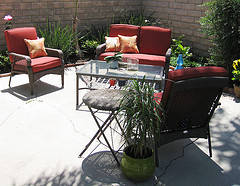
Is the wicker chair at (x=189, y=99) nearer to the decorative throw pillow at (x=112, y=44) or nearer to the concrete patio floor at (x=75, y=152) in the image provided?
the concrete patio floor at (x=75, y=152)

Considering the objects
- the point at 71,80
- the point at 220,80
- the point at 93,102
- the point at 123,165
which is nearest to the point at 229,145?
the point at 220,80

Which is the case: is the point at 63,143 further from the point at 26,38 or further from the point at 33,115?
the point at 26,38

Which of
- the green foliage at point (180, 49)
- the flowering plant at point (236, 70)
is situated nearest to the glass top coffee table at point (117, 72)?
the flowering plant at point (236, 70)

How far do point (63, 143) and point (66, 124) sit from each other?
20.7 inches

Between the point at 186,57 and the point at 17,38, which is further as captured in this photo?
the point at 186,57

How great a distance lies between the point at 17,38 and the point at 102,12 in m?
3.42

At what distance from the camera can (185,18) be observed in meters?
7.84

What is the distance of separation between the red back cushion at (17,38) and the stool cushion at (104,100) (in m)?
2.70

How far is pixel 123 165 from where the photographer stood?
308 centimetres

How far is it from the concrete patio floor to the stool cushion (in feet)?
2.00

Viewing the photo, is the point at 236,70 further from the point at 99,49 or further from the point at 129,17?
the point at 129,17

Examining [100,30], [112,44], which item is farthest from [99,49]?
[100,30]

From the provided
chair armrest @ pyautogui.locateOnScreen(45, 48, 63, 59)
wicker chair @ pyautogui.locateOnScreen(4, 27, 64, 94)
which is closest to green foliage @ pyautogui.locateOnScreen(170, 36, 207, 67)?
chair armrest @ pyautogui.locateOnScreen(45, 48, 63, 59)

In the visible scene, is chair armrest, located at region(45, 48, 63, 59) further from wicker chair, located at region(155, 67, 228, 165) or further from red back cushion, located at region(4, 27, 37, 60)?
wicker chair, located at region(155, 67, 228, 165)
